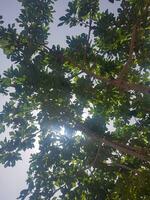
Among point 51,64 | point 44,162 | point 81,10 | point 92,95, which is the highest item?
point 81,10

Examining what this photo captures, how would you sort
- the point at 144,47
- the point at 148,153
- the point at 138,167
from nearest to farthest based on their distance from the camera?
1. the point at 148,153
2. the point at 144,47
3. the point at 138,167

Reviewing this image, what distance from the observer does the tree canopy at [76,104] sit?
10.2 meters

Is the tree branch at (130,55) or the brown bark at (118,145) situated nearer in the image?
the tree branch at (130,55)

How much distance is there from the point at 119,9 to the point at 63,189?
584cm

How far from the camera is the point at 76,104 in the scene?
11.0 metres

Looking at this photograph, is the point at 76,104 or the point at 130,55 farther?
the point at 76,104

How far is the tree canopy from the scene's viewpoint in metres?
10.2

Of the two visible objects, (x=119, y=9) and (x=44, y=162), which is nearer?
(x=119, y=9)

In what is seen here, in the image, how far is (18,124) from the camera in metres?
11.3

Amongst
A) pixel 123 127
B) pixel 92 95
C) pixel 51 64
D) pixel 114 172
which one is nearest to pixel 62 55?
pixel 51 64

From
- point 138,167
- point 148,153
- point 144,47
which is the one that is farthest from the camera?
point 138,167

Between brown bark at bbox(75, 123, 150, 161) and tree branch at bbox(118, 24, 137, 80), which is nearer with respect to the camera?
tree branch at bbox(118, 24, 137, 80)

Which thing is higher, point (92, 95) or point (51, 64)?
point (51, 64)

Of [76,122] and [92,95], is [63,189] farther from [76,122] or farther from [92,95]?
[92,95]
